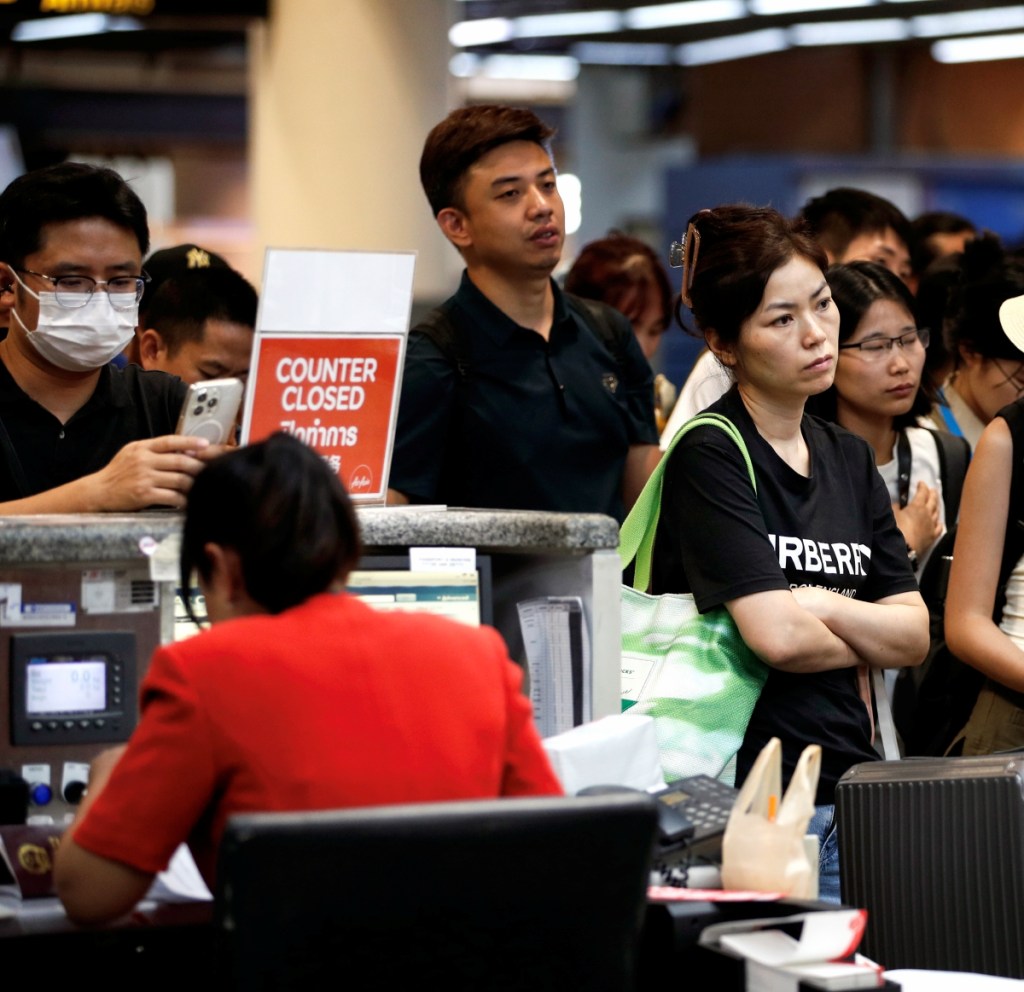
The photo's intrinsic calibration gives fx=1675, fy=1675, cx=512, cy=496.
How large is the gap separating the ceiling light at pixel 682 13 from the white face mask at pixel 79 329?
31.1 feet

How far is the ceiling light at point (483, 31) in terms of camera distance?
41.7ft

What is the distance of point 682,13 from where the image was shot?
39.9 ft

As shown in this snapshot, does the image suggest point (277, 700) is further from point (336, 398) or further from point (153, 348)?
point (153, 348)

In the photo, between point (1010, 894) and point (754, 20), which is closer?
point (1010, 894)

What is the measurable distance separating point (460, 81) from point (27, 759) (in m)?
13.3

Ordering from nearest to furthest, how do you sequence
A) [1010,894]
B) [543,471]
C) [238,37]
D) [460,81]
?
1. [1010,894]
2. [543,471]
3. [238,37]
4. [460,81]

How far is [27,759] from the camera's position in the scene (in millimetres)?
2291

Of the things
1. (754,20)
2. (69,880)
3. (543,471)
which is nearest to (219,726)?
(69,880)

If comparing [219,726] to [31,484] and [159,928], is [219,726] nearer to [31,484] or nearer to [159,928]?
[159,928]

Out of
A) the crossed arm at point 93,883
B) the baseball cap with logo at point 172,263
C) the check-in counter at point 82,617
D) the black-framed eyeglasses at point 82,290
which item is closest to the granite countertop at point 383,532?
the check-in counter at point 82,617

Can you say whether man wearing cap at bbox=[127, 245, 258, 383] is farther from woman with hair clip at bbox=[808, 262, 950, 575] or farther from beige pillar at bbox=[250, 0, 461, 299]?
beige pillar at bbox=[250, 0, 461, 299]

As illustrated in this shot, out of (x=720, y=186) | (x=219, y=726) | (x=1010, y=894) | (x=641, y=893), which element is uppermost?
(x=720, y=186)

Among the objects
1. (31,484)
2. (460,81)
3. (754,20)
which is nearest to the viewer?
(31,484)

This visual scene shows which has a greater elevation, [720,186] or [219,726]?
→ [720,186]
